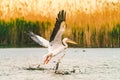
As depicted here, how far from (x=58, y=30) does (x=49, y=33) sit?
41.5m

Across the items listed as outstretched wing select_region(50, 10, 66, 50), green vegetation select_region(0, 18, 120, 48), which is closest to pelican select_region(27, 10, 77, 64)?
outstretched wing select_region(50, 10, 66, 50)

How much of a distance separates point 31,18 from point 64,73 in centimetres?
4387

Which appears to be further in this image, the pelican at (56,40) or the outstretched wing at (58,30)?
the pelican at (56,40)

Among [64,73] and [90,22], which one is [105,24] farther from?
[64,73]

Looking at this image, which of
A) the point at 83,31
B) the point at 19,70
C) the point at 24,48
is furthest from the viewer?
the point at 24,48

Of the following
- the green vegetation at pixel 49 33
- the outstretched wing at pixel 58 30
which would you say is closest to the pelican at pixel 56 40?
the outstretched wing at pixel 58 30

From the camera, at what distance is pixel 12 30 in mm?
71750

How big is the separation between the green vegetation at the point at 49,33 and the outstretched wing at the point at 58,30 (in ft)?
123

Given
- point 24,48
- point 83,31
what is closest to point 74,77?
point 83,31

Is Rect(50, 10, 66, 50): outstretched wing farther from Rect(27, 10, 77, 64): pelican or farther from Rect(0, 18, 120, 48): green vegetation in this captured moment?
Rect(0, 18, 120, 48): green vegetation

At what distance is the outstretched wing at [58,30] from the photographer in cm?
2630

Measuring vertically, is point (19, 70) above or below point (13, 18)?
below

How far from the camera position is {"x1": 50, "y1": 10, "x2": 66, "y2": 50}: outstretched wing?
2630cm

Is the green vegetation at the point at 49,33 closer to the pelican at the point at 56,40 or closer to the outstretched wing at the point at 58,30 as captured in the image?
the pelican at the point at 56,40
